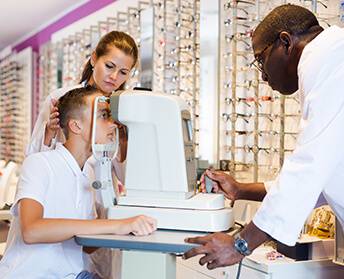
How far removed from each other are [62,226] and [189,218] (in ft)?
1.12

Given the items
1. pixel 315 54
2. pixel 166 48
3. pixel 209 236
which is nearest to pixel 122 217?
pixel 209 236

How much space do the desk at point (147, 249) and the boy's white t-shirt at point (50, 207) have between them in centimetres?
25

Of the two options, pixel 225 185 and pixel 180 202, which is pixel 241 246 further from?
pixel 225 185

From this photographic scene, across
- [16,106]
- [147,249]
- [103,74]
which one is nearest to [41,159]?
[147,249]

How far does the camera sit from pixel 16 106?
807 centimetres

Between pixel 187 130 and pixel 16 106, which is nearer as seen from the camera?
pixel 187 130

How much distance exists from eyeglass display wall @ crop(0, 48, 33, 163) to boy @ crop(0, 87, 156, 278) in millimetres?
6038

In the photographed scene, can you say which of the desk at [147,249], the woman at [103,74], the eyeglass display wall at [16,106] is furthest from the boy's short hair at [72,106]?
the eyeglass display wall at [16,106]

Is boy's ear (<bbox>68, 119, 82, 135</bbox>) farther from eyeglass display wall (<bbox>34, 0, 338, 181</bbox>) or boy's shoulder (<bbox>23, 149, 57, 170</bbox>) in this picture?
eyeglass display wall (<bbox>34, 0, 338, 181</bbox>)

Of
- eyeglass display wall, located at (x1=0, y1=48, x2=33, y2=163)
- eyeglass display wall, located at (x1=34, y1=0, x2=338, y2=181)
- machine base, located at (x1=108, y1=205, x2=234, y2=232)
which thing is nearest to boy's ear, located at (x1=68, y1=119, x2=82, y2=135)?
machine base, located at (x1=108, y1=205, x2=234, y2=232)

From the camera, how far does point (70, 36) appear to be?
610cm

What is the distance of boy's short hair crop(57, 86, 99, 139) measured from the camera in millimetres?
1753

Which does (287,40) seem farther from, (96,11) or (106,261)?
(96,11)

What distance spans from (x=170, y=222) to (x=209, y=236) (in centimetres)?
13
